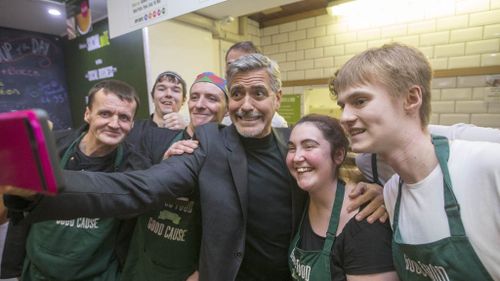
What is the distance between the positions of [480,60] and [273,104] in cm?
208

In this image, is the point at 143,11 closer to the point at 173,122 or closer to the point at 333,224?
the point at 173,122

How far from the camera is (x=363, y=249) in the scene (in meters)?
0.88

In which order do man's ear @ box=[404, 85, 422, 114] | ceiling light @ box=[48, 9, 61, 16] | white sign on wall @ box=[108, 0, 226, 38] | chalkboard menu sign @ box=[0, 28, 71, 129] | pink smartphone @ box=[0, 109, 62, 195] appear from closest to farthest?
pink smartphone @ box=[0, 109, 62, 195], man's ear @ box=[404, 85, 422, 114], white sign on wall @ box=[108, 0, 226, 38], ceiling light @ box=[48, 9, 61, 16], chalkboard menu sign @ box=[0, 28, 71, 129]

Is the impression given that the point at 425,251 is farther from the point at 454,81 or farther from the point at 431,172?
the point at 454,81

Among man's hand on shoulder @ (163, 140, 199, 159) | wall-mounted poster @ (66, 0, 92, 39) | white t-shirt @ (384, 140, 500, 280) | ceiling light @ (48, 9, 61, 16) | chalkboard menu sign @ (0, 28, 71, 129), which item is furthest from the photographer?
chalkboard menu sign @ (0, 28, 71, 129)

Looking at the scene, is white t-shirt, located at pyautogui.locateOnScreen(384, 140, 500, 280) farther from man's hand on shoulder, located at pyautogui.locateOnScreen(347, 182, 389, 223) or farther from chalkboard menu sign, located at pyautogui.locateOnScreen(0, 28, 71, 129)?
chalkboard menu sign, located at pyautogui.locateOnScreen(0, 28, 71, 129)

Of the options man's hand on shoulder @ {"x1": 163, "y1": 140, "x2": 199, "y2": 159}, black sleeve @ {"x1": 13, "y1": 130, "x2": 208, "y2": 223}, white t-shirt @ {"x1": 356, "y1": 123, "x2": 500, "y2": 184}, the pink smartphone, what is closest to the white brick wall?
white t-shirt @ {"x1": 356, "y1": 123, "x2": 500, "y2": 184}

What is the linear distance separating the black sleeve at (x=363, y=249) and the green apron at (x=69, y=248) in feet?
3.24

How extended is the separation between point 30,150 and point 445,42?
292 cm

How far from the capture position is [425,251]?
2.48 ft

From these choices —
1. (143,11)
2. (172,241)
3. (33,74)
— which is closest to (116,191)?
(172,241)

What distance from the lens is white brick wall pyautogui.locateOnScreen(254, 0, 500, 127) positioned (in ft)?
7.33

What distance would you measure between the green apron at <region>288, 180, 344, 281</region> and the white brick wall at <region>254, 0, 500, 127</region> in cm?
199

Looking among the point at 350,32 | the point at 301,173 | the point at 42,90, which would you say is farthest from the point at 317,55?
the point at 42,90
